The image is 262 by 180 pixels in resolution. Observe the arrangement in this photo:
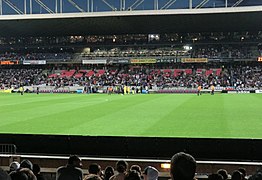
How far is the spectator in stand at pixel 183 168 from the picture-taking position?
3.21 m

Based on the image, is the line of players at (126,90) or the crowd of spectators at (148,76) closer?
the line of players at (126,90)

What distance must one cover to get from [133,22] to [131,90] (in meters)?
11.4

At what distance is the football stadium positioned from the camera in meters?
10.3

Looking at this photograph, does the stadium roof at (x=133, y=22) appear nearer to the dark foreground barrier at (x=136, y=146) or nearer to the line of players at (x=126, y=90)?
the line of players at (x=126, y=90)

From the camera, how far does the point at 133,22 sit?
174ft

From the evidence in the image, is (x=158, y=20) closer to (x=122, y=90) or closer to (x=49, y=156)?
(x=122, y=90)

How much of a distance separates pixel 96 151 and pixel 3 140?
3122 millimetres

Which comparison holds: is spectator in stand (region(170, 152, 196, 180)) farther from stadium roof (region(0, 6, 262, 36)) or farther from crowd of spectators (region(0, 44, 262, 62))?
crowd of spectators (region(0, 44, 262, 62))

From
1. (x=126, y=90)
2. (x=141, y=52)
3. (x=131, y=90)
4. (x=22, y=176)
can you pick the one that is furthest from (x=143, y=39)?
(x=22, y=176)

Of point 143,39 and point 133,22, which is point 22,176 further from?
point 143,39

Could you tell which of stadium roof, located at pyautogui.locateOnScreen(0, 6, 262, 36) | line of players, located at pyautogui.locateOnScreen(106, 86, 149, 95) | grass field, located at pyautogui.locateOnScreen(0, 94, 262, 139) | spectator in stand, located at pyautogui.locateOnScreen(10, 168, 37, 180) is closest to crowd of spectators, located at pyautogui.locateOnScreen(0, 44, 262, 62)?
stadium roof, located at pyautogui.locateOnScreen(0, 6, 262, 36)

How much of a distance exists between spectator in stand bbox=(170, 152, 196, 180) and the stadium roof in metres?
40.4

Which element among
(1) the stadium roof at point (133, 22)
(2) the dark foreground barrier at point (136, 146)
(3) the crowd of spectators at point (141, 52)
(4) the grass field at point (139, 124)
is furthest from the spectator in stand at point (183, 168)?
(3) the crowd of spectators at point (141, 52)

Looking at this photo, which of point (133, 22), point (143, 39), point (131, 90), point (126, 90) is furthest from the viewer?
point (143, 39)
